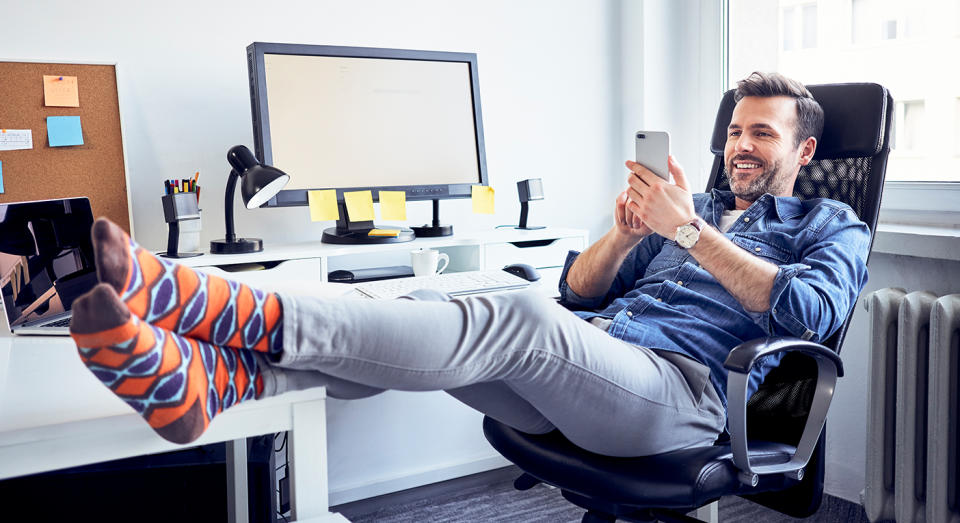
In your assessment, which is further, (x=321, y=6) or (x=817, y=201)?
(x=321, y=6)

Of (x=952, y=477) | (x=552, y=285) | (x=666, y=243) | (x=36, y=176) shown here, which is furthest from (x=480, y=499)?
(x=36, y=176)

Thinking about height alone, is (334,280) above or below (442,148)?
below

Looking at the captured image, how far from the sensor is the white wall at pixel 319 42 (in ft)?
6.39

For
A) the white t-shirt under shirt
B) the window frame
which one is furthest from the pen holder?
the window frame

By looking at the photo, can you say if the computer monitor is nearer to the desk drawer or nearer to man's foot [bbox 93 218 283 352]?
the desk drawer

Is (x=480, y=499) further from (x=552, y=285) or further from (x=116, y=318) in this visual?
(x=116, y=318)

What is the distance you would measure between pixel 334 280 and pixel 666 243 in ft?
2.66

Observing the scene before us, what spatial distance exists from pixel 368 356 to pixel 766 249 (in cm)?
90

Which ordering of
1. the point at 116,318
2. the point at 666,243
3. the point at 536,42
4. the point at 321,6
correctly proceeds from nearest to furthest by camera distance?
the point at 116,318 → the point at 666,243 → the point at 321,6 → the point at 536,42

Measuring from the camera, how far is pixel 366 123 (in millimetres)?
2037

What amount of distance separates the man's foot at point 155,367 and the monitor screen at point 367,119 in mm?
1092

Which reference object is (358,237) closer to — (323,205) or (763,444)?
(323,205)

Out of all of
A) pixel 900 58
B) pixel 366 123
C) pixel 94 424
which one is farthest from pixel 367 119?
pixel 900 58

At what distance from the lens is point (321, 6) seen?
2188 mm
